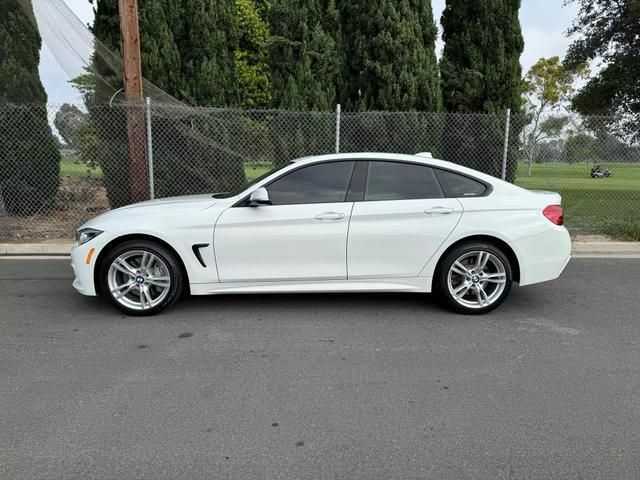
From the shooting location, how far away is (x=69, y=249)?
24.8ft

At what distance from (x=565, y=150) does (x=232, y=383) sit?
7649 mm

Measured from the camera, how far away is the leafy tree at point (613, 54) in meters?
12.7

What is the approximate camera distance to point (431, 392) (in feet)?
10.7

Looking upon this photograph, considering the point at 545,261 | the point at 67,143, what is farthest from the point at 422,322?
the point at 67,143

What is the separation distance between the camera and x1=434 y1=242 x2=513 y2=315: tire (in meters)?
4.70

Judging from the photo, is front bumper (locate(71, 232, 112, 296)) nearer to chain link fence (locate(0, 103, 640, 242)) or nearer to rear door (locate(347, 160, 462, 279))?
rear door (locate(347, 160, 462, 279))

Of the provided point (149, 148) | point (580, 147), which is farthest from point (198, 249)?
point (580, 147)

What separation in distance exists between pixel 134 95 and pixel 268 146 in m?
2.38

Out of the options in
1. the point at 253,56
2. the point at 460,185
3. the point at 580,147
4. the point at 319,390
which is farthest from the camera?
the point at 253,56

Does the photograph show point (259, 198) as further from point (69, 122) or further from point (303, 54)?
point (303, 54)

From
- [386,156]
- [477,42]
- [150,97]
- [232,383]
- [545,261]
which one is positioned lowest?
[232,383]

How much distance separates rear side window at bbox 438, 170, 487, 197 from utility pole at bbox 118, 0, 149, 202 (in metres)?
5.21

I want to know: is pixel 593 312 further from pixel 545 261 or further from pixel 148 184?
pixel 148 184

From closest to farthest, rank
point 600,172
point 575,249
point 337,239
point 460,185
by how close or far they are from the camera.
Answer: point 337,239, point 460,185, point 575,249, point 600,172
